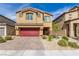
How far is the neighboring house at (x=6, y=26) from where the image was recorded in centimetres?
1795

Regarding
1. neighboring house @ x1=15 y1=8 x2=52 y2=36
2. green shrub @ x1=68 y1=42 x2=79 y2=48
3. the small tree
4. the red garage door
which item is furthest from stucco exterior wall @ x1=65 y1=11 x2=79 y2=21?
the red garage door

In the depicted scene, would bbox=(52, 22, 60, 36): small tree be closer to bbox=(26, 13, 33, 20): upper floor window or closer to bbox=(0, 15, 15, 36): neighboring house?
bbox=(26, 13, 33, 20): upper floor window

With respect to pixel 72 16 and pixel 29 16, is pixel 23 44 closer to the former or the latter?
pixel 29 16

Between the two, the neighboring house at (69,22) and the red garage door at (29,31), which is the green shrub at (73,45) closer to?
the neighboring house at (69,22)

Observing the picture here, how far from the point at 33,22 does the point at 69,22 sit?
3406 millimetres

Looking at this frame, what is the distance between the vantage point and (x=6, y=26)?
18234mm

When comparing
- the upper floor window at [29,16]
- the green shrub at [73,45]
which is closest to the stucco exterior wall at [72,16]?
the green shrub at [73,45]

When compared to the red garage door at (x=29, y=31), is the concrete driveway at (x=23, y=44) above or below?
below

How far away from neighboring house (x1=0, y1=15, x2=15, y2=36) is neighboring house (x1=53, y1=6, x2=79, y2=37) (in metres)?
4.21

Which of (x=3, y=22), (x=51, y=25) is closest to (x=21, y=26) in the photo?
(x=3, y=22)

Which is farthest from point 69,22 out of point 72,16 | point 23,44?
point 23,44

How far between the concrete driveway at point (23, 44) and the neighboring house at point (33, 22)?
2.32 ft

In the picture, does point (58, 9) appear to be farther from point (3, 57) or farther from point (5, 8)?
point (3, 57)

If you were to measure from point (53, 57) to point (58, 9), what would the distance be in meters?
5.06
